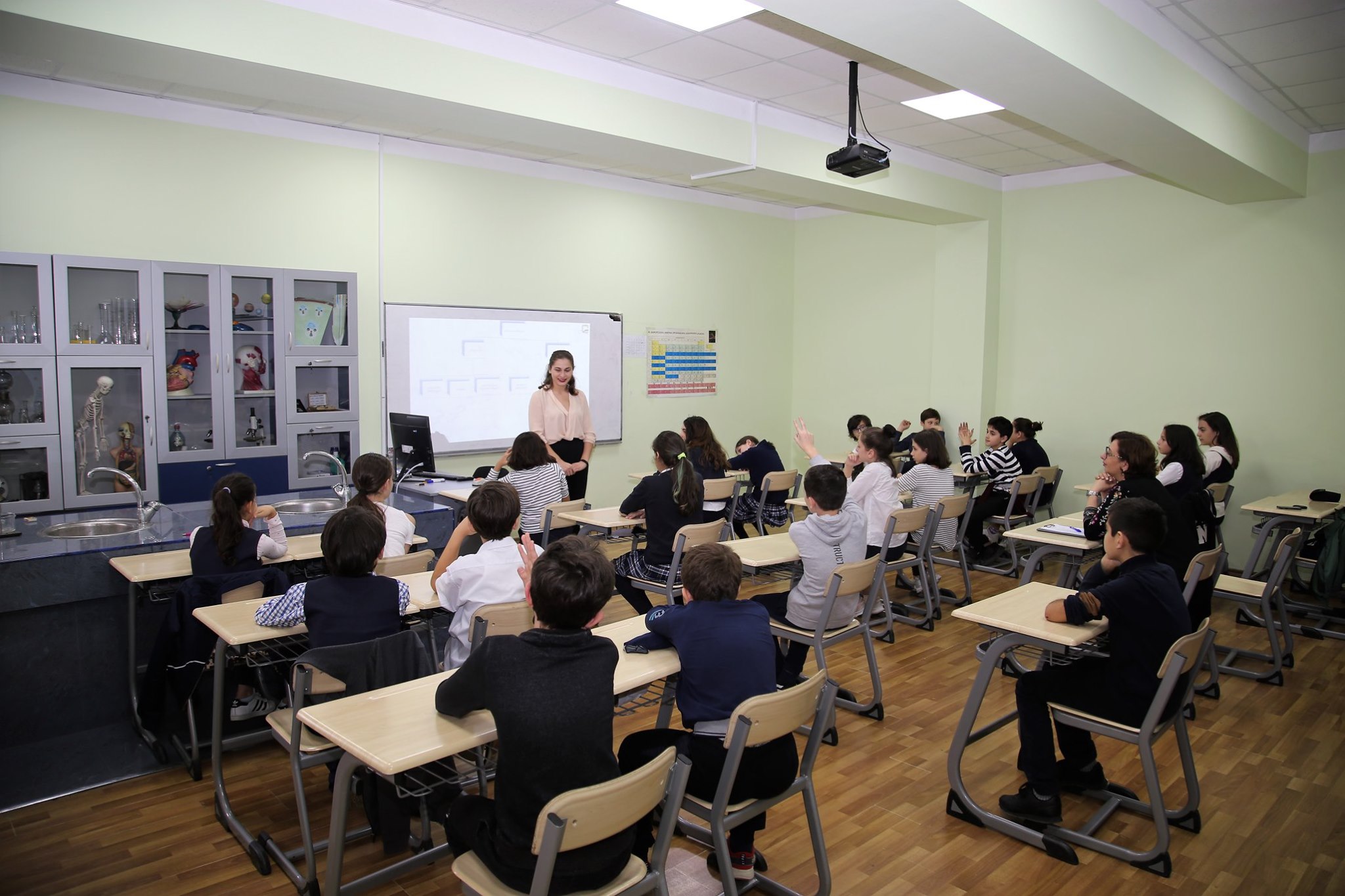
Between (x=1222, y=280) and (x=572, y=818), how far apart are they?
23.1ft

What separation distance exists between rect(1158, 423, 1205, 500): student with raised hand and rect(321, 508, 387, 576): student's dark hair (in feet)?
14.4

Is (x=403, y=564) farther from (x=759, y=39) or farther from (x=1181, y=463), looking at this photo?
(x=1181, y=463)

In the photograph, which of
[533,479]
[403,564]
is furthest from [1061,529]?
[403,564]

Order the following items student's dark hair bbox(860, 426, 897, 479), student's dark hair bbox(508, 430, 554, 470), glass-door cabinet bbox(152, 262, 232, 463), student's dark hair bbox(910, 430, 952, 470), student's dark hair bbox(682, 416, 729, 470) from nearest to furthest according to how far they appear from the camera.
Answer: student's dark hair bbox(508, 430, 554, 470) → student's dark hair bbox(860, 426, 897, 479) → glass-door cabinet bbox(152, 262, 232, 463) → student's dark hair bbox(910, 430, 952, 470) → student's dark hair bbox(682, 416, 729, 470)

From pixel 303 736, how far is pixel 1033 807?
234 cm

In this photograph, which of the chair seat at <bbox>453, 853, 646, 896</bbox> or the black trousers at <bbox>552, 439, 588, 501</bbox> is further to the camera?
the black trousers at <bbox>552, 439, 588, 501</bbox>

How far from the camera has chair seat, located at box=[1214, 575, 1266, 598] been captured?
434cm

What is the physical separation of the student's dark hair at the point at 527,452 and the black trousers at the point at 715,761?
2582 mm

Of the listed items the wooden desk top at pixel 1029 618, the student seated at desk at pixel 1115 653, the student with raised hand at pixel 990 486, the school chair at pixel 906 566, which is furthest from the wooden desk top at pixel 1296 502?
the student seated at desk at pixel 1115 653

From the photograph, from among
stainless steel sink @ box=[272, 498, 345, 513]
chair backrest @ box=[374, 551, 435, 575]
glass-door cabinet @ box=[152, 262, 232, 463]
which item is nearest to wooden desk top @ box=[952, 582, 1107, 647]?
chair backrest @ box=[374, 551, 435, 575]

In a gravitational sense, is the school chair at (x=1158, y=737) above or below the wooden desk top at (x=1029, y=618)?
below

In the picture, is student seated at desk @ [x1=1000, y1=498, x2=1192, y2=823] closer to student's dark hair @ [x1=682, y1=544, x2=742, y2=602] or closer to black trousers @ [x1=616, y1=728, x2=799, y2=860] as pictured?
black trousers @ [x1=616, y1=728, x2=799, y2=860]

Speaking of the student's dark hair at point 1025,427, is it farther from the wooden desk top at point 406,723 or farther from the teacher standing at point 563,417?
the wooden desk top at point 406,723

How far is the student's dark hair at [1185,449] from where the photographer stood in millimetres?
5074
